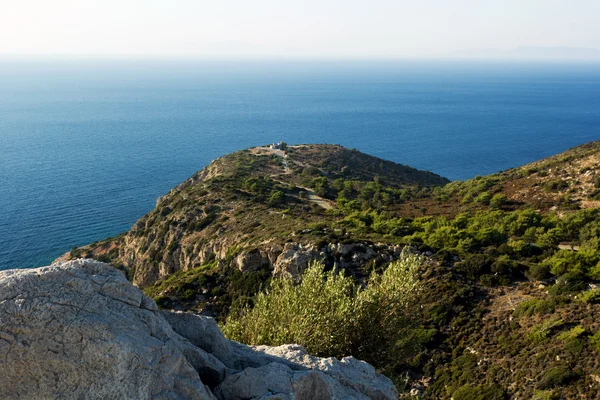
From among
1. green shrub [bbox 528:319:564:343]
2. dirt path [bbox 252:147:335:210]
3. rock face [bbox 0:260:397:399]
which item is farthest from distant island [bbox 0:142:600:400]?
dirt path [bbox 252:147:335:210]

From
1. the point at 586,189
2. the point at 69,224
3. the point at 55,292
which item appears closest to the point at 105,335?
the point at 55,292

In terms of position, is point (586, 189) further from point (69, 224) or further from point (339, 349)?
point (69, 224)

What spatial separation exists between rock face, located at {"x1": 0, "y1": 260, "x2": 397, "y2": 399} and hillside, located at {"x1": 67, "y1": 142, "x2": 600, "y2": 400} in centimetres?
863

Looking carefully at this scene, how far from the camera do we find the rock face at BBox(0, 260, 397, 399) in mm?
7949

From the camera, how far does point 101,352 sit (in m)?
8.05

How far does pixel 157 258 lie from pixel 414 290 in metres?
38.7

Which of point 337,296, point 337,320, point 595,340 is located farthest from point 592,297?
point 337,320

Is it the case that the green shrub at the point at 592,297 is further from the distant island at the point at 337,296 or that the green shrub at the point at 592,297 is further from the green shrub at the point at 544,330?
the green shrub at the point at 544,330

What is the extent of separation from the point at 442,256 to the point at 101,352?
93.4ft

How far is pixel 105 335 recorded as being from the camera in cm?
822

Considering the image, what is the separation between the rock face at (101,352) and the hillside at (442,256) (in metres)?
8.63

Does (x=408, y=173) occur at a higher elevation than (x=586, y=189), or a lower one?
lower

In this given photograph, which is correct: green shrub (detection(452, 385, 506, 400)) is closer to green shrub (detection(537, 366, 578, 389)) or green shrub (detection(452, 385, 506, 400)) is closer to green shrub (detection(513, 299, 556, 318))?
green shrub (detection(537, 366, 578, 389))

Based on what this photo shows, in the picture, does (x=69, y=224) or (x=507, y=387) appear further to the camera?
(x=69, y=224)
